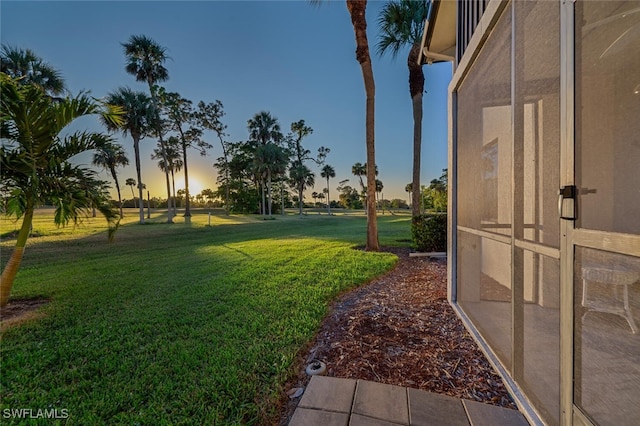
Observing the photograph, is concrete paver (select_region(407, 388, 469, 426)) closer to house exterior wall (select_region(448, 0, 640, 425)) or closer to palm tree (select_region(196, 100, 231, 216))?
house exterior wall (select_region(448, 0, 640, 425))

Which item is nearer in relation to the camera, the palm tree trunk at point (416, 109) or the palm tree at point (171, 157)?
the palm tree trunk at point (416, 109)

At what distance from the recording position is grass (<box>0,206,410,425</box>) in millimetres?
1790

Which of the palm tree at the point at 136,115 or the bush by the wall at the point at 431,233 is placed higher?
the palm tree at the point at 136,115

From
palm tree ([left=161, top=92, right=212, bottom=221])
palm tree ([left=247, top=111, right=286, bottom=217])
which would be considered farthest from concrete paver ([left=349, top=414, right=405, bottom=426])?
palm tree ([left=247, top=111, right=286, bottom=217])

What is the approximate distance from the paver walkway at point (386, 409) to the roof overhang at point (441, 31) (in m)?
4.14

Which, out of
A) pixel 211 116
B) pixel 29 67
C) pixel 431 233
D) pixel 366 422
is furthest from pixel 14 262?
pixel 211 116

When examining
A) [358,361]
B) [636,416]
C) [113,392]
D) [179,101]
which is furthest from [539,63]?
[179,101]

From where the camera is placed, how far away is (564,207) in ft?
3.78

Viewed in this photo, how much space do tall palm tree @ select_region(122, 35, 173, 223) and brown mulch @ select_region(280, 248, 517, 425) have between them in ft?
66.4

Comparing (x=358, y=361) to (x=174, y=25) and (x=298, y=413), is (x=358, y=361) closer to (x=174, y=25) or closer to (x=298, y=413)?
(x=298, y=413)

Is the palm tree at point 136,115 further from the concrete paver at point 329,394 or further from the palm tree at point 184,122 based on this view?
the concrete paver at point 329,394

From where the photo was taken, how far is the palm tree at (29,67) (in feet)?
31.2

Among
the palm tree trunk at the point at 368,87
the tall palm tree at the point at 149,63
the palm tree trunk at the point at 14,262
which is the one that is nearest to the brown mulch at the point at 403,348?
the palm tree trunk at the point at 368,87

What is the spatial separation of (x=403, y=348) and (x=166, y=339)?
2.37 metres
